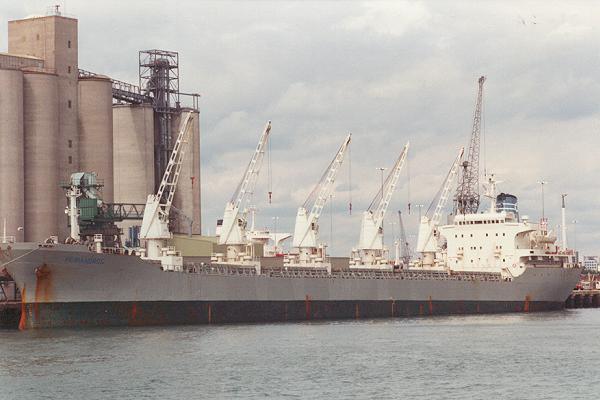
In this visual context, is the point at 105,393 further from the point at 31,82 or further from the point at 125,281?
the point at 31,82

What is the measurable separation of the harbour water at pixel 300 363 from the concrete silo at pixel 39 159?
71.9ft

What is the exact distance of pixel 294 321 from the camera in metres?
72.2

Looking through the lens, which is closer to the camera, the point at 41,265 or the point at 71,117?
the point at 41,265

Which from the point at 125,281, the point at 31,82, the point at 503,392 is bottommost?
the point at 503,392

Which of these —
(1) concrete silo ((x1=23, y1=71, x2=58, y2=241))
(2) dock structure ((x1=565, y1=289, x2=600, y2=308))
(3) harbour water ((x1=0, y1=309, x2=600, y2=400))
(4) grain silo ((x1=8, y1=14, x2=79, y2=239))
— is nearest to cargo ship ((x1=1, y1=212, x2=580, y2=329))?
(3) harbour water ((x1=0, y1=309, x2=600, y2=400))

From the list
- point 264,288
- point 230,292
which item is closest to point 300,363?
point 230,292

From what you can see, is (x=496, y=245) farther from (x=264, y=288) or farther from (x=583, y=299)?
(x=583, y=299)

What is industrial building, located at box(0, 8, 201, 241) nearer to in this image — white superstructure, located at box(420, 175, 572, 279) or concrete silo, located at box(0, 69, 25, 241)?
concrete silo, located at box(0, 69, 25, 241)

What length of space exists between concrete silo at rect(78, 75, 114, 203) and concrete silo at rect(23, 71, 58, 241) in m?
4.96

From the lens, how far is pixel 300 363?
47531mm

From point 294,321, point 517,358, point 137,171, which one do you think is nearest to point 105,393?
point 517,358

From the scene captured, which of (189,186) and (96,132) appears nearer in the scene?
(96,132)

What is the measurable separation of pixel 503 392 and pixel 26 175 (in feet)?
169

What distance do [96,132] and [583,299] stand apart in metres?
48.2
